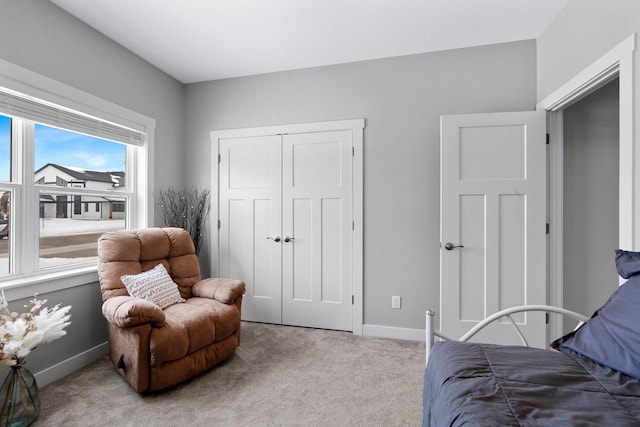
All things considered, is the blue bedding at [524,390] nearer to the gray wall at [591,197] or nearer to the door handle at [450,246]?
the door handle at [450,246]

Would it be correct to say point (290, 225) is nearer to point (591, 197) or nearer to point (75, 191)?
point (75, 191)

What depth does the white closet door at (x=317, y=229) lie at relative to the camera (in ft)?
10.7

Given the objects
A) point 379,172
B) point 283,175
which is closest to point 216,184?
point 283,175

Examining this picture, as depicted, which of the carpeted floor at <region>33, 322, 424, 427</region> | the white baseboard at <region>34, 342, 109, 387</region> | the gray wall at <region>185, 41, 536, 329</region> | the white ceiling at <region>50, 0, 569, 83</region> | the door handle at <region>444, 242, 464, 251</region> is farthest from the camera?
the gray wall at <region>185, 41, 536, 329</region>

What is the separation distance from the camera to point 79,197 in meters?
2.74

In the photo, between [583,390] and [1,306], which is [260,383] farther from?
[583,390]

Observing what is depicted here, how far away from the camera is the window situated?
2213 millimetres

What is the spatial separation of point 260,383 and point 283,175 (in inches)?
76.4

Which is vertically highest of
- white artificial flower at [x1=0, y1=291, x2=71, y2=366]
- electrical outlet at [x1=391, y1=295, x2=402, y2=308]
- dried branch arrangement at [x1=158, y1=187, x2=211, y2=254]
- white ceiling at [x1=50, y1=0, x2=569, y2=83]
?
white ceiling at [x1=50, y1=0, x2=569, y2=83]

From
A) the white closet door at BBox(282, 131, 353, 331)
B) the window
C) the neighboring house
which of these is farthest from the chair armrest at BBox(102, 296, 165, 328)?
the white closet door at BBox(282, 131, 353, 331)

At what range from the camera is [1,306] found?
5.84ft

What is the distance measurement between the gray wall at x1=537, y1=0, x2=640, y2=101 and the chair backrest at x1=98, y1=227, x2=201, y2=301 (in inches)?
130


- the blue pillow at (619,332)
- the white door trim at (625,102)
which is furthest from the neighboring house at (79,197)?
the white door trim at (625,102)

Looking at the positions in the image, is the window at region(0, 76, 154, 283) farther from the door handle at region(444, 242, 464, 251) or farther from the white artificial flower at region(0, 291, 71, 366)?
the door handle at region(444, 242, 464, 251)
